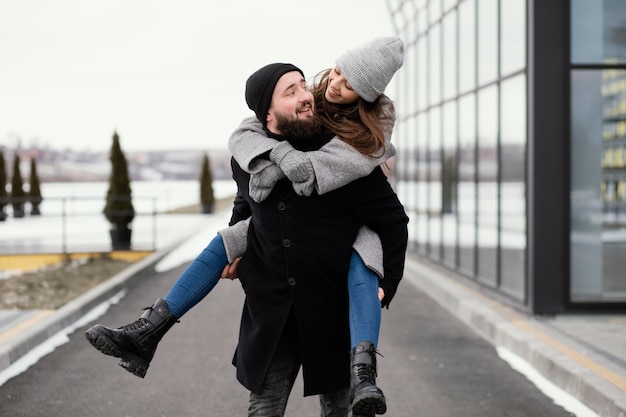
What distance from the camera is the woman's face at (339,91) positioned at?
2697 millimetres

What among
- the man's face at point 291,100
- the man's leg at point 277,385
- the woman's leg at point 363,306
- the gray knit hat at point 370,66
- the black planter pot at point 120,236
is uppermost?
the gray knit hat at point 370,66

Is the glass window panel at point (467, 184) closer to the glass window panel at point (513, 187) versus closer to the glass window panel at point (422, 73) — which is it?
the glass window panel at point (513, 187)

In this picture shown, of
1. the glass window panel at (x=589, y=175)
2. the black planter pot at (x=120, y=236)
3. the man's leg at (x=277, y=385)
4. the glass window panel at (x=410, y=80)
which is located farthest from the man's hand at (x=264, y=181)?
the black planter pot at (x=120, y=236)

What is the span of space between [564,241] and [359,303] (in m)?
5.93

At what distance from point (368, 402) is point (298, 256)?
0.53 metres

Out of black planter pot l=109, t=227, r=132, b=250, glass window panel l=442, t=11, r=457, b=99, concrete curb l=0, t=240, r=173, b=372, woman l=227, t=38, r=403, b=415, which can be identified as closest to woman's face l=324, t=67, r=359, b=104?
woman l=227, t=38, r=403, b=415

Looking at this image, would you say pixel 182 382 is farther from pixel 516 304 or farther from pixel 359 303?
pixel 516 304

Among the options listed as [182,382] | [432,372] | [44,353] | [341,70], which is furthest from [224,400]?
[341,70]

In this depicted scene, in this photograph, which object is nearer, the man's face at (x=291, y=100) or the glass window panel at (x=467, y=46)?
the man's face at (x=291, y=100)

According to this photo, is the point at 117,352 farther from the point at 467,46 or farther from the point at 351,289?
the point at 467,46

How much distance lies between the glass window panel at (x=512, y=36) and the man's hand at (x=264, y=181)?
6.45 m

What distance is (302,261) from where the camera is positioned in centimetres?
269

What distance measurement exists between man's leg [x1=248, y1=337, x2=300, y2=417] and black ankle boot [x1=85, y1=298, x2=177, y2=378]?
0.39m

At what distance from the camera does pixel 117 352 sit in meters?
2.82
